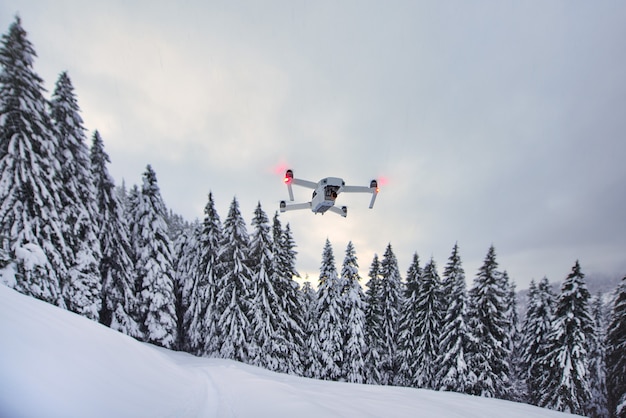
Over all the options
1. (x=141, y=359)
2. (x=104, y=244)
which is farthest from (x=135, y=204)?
(x=141, y=359)

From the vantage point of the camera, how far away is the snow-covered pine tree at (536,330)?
2720cm

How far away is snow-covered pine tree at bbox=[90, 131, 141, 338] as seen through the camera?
20.8 m

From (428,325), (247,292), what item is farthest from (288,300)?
(428,325)

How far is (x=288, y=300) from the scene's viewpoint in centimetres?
2717

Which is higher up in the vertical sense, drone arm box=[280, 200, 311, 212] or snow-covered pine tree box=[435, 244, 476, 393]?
drone arm box=[280, 200, 311, 212]

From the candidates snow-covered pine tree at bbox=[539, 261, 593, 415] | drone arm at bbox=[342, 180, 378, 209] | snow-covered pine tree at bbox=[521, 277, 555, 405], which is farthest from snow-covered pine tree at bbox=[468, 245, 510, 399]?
drone arm at bbox=[342, 180, 378, 209]

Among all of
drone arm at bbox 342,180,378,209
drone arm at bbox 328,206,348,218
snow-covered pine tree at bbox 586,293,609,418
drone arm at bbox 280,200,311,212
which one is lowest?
snow-covered pine tree at bbox 586,293,609,418

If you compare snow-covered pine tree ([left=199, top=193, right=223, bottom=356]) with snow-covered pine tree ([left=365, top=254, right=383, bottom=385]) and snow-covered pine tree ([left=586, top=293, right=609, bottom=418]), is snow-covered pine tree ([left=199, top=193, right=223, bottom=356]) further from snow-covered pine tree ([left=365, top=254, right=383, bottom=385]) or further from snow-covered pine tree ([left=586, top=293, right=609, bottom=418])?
snow-covered pine tree ([left=586, top=293, right=609, bottom=418])

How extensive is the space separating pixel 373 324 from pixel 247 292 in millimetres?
14621

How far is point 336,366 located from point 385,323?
7.91 meters

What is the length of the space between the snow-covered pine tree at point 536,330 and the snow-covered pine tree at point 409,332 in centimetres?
1134

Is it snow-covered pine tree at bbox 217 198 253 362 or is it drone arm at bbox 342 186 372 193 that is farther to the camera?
snow-covered pine tree at bbox 217 198 253 362

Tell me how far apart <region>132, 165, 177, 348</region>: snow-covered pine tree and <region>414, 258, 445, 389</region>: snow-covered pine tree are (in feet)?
76.4

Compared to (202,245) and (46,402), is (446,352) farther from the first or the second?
(46,402)
